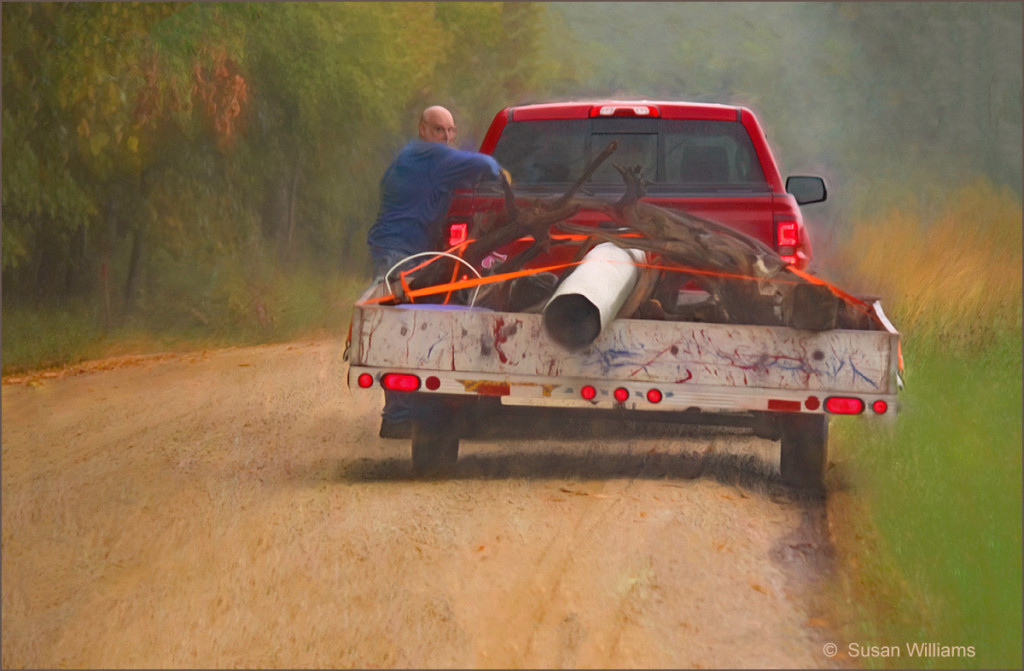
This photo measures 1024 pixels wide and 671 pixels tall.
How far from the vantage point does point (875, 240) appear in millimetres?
15055

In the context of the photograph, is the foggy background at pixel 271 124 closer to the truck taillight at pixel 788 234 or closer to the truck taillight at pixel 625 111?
the truck taillight at pixel 625 111

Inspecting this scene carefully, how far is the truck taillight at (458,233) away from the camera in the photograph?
7762 millimetres

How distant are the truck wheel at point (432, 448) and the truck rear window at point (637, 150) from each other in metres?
2.21

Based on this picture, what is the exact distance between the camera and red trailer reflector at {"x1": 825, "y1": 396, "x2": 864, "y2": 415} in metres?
6.17

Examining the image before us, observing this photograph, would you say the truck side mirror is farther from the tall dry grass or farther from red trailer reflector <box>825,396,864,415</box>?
red trailer reflector <box>825,396,864,415</box>

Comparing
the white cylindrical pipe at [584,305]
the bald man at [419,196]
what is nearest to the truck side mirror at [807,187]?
the bald man at [419,196]

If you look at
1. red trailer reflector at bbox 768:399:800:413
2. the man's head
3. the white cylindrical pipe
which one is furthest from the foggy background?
red trailer reflector at bbox 768:399:800:413

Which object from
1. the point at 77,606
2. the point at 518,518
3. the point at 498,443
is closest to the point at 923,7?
the point at 498,443

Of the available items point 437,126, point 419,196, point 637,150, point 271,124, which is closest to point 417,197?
point 419,196

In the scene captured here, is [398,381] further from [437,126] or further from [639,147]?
[639,147]

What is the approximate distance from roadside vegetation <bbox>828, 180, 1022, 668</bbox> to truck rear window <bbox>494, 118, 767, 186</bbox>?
81.9 inches

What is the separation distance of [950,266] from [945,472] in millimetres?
6011

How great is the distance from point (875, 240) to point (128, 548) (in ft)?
37.4

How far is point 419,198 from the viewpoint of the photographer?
796 cm
